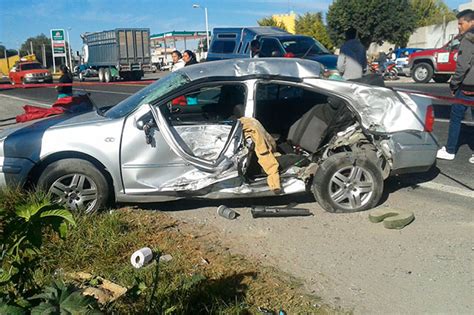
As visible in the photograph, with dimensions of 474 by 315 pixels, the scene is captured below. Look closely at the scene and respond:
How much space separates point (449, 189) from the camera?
6074 mm

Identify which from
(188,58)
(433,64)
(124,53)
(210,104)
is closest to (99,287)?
(210,104)

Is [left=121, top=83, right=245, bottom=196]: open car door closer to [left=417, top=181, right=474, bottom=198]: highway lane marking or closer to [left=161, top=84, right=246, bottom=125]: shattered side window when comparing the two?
[left=161, top=84, right=246, bottom=125]: shattered side window

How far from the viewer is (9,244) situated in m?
2.16

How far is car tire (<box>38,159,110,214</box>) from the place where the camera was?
16.4 feet

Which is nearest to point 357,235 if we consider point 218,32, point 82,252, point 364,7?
point 82,252

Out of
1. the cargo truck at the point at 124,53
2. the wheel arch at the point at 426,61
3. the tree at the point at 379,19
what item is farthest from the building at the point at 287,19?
the wheel arch at the point at 426,61

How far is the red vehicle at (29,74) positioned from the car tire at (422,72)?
89.3 ft

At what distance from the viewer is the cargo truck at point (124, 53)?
38.8 m

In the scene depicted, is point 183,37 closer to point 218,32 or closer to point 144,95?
point 218,32

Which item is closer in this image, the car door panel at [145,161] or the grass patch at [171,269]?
the grass patch at [171,269]

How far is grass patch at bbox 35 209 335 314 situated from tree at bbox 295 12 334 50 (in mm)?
56470

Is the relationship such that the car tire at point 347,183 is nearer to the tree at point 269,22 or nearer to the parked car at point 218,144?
the parked car at point 218,144

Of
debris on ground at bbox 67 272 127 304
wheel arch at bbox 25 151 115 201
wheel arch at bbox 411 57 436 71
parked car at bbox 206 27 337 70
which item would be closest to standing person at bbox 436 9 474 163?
wheel arch at bbox 25 151 115 201

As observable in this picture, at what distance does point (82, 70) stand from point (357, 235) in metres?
48.9
